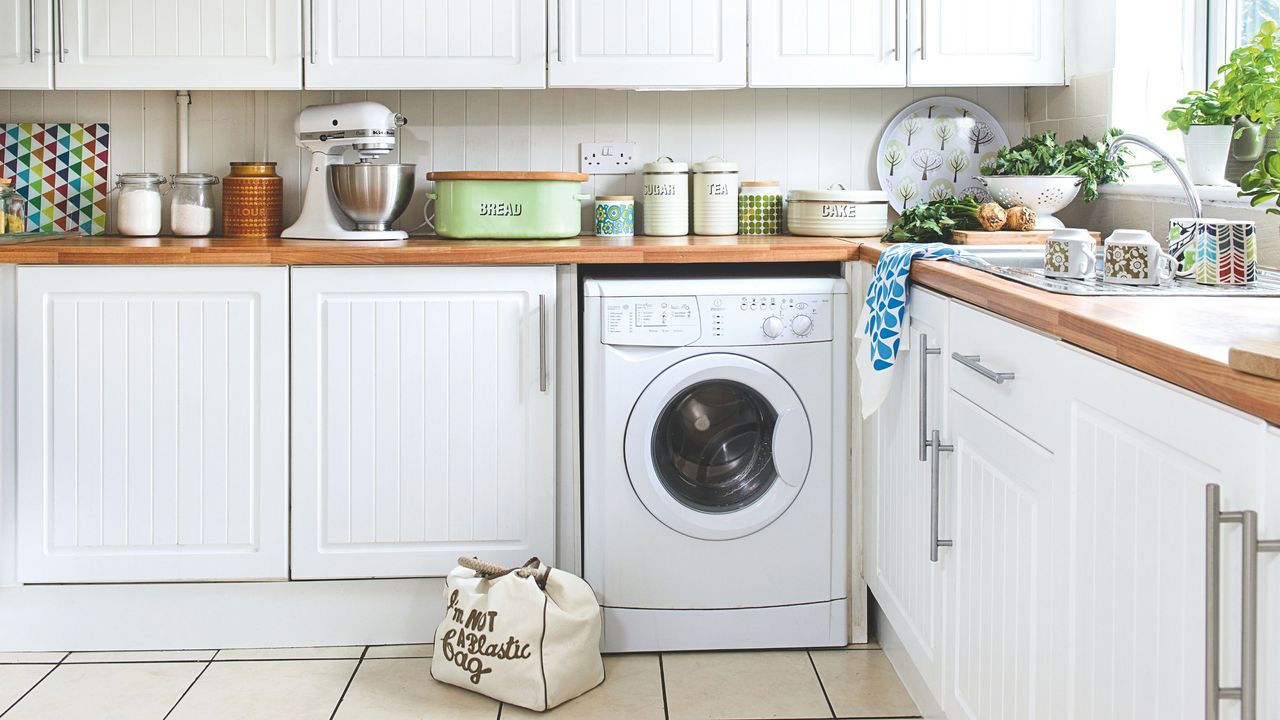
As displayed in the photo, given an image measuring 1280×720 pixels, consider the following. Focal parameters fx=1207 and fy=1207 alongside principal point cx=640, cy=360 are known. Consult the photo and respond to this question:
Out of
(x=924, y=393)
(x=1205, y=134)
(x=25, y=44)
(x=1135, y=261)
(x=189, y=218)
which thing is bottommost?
(x=924, y=393)

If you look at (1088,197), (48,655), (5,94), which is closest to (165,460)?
(48,655)

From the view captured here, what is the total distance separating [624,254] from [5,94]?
1.82 m

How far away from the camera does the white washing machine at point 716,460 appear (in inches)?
102

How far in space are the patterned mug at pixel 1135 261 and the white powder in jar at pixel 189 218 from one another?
7.24 ft

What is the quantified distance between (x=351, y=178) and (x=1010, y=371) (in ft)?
5.77

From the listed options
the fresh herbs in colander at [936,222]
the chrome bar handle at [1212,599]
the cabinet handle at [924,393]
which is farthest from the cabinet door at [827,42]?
the chrome bar handle at [1212,599]

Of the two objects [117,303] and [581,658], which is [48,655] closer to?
[117,303]

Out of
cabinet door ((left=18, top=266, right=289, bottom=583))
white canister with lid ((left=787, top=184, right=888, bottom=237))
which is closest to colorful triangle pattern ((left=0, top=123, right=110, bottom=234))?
cabinet door ((left=18, top=266, right=289, bottom=583))

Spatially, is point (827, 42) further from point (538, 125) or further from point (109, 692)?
point (109, 692)

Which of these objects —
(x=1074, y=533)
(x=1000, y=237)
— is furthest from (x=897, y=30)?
(x=1074, y=533)

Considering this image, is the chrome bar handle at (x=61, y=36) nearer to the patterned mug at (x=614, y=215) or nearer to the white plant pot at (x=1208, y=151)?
the patterned mug at (x=614, y=215)

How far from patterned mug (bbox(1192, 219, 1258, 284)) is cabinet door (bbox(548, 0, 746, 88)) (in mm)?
1353

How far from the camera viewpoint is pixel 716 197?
10.4ft

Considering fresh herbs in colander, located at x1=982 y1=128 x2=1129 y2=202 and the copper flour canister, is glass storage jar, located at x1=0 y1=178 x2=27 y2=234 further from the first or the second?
fresh herbs in colander, located at x1=982 y1=128 x2=1129 y2=202
